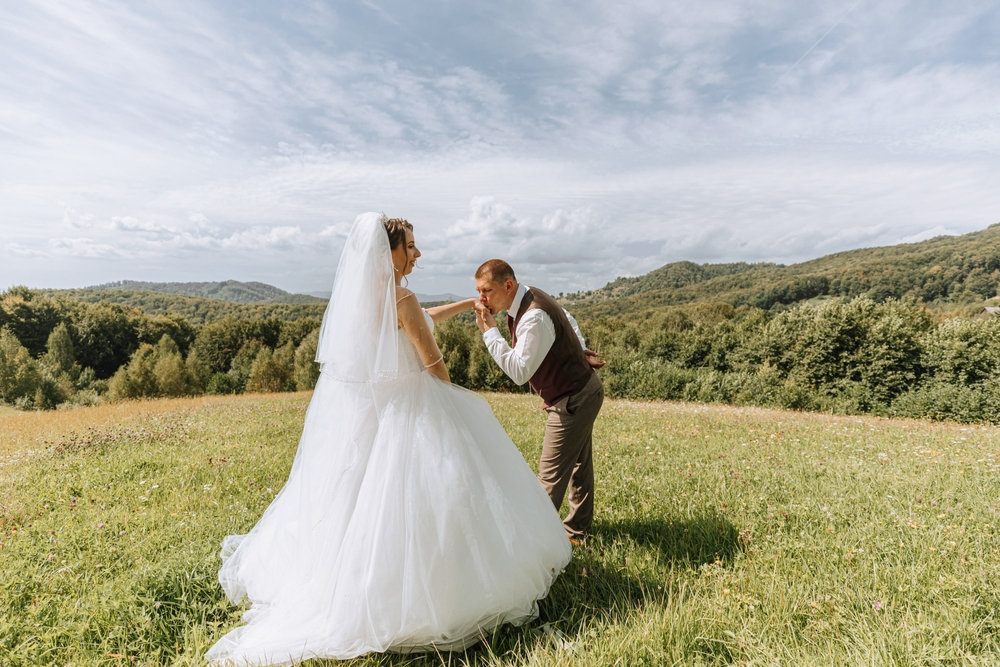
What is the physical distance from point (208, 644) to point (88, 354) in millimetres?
100727

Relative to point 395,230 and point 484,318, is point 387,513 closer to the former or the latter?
point 484,318

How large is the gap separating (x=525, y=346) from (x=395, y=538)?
194 cm

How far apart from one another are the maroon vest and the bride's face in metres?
1.19

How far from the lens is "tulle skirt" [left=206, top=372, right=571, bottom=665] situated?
3182 mm

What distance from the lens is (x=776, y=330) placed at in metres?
39.8

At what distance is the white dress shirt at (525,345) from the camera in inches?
169

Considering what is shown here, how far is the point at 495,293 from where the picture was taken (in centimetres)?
452

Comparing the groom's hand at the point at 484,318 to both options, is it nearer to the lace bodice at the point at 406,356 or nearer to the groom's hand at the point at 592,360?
the lace bodice at the point at 406,356


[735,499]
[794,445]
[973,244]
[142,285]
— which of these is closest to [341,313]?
[735,499]

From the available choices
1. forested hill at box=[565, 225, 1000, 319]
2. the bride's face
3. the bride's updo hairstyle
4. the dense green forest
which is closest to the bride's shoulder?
the bride's face

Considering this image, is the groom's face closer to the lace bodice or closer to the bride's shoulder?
the bride's shoulder

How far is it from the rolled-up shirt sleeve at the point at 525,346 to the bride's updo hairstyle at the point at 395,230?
116cm

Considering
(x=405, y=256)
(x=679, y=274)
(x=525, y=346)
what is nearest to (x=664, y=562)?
(x=525, y=346)

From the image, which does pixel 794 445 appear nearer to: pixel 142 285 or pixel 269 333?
pixel 269 333
